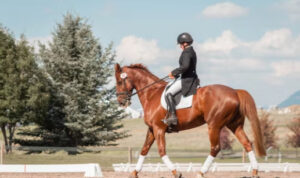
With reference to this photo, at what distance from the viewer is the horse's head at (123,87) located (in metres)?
10.9

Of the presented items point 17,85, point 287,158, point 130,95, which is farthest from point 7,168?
point 287,158

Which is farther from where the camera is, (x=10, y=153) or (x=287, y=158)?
(x=287, y=158)

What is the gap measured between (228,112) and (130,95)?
2.58m

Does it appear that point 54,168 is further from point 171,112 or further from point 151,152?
point 151,152

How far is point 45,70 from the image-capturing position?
94.3 ft

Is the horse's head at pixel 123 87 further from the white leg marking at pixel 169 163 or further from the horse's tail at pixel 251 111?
the horse's tail at pixel 251 111

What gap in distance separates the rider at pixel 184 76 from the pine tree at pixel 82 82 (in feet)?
59.2

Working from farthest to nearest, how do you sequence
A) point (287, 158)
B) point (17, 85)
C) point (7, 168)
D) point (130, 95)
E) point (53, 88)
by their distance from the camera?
point (287, 158) < point (53, 88) < point (17, 85) < point (7, 168) < point (130, 95)

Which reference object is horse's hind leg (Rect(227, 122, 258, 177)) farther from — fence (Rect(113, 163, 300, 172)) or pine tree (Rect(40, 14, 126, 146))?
pine tree (Rect(40, 14, 126, 146))

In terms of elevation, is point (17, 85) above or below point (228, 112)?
above

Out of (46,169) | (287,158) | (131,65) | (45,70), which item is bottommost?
(287,158)

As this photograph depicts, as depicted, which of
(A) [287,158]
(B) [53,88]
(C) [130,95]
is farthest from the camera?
(A) [287,158]

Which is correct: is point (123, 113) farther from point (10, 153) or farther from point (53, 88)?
point (10, 153)

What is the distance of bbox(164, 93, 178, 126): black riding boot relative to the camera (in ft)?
31.9
